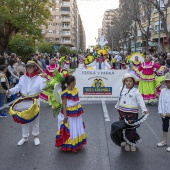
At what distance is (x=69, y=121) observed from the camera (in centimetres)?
570

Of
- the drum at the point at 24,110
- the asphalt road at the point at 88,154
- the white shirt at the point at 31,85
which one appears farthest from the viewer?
the white shirt at the point at 31,85

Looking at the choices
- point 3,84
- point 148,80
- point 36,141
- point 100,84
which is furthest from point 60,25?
point 36,141

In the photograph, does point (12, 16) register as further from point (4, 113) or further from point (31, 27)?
point (4, 113)

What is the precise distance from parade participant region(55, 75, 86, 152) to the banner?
17.7 ft

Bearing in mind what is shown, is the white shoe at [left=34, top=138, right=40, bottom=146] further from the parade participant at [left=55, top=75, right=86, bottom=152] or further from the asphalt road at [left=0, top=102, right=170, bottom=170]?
the parade participant at [left=55, top=75, right=86, bottom=152]

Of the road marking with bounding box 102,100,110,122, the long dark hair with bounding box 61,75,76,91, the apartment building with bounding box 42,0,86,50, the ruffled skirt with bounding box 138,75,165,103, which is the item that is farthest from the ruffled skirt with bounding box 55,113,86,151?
the apartment building with bounding box 42,0,86,50

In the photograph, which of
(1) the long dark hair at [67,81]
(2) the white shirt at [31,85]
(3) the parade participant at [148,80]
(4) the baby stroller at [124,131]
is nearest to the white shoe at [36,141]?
(2) the white shirt at [31,85]

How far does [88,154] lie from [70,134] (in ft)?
1.72

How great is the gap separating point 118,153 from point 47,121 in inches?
131

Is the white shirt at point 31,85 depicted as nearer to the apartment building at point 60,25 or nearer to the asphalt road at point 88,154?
the asphalt road at point 88,154

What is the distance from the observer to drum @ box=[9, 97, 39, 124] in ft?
19.2

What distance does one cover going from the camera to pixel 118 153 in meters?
5.76

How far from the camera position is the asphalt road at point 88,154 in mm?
5164

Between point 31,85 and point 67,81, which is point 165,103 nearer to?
point 67,81
